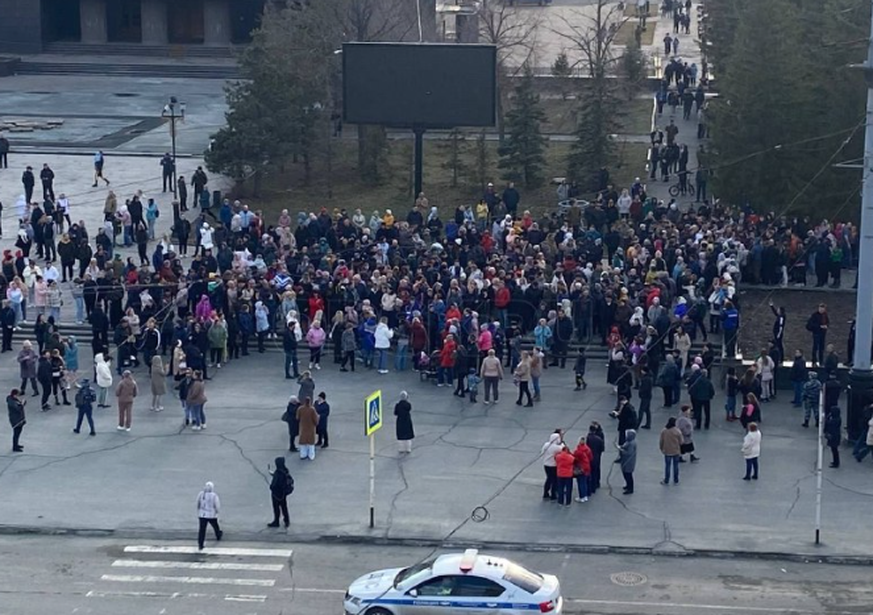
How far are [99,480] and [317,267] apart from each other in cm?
1153

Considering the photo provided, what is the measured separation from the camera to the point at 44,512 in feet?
97.7

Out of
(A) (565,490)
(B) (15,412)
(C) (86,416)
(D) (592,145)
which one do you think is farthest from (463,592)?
(D) (592,145)

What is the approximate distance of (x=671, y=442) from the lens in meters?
30.4

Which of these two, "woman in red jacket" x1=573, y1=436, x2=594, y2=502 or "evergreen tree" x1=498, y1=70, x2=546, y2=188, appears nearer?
"woman in red jacket" x1=573, y1=436, x2=594, y2=502

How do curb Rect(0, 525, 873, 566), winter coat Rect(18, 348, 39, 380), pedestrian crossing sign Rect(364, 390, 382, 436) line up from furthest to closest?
winter coat Rect(18, 348, 39, 380)
pedestrian crossing sign Rect(364, 390, 382, 436)
curb Rect(0, 525, 873, 566)

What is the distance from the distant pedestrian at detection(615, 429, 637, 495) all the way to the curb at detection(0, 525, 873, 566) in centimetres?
228

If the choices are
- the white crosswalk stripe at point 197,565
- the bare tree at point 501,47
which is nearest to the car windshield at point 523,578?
the white crosswalk stripe at point 197,565

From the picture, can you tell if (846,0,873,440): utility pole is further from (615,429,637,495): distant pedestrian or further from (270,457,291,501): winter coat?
(270,457,291,501): winter coat

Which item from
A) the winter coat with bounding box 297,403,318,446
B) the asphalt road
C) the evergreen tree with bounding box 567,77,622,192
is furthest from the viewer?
the evergreen tree with bounding box 567,77,622,192

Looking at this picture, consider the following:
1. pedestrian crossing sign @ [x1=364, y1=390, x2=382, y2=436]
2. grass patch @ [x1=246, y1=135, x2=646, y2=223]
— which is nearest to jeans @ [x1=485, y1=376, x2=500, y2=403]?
pedestrian crossing sign @ [x1=364, y1=390, x2=382, y2=436]

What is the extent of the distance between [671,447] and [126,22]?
60.2 meters

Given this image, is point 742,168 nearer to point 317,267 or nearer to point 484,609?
point 317,267

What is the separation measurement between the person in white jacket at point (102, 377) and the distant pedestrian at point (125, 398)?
1.15m

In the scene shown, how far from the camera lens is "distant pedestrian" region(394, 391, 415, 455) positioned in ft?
105
